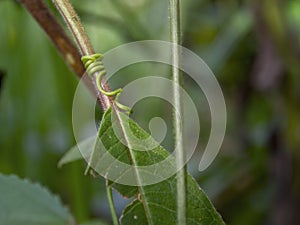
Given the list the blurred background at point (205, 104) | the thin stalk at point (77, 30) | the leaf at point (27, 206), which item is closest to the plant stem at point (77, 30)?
the thin stalk at point (77, 30)

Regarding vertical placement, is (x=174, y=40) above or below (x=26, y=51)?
below

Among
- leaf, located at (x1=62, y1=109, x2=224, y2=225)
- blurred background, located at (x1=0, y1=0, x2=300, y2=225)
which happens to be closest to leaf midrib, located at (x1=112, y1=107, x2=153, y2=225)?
leaf, located at (x1=62, y1=109, x2=224, y2=225)

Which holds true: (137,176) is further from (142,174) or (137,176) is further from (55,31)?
(55,31)

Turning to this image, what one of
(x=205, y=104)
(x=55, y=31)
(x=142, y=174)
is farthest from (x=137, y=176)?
(x=205, y=104)

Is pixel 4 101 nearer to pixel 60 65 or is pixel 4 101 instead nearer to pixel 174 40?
pixel 60 65

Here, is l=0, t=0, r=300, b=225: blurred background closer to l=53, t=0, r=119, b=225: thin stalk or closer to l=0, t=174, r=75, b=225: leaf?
l=0, t=174, r=75, b=225: leaf

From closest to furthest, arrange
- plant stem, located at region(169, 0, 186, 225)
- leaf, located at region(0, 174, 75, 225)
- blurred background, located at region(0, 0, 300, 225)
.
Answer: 1. plant stem, located at region(169, 0, 186, 225)
2. leaf, located at region(0, 174, 75, 225)
3. blurred background, located at region(0, 0, 300, 225)

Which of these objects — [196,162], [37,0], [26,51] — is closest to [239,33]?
[196,162]
